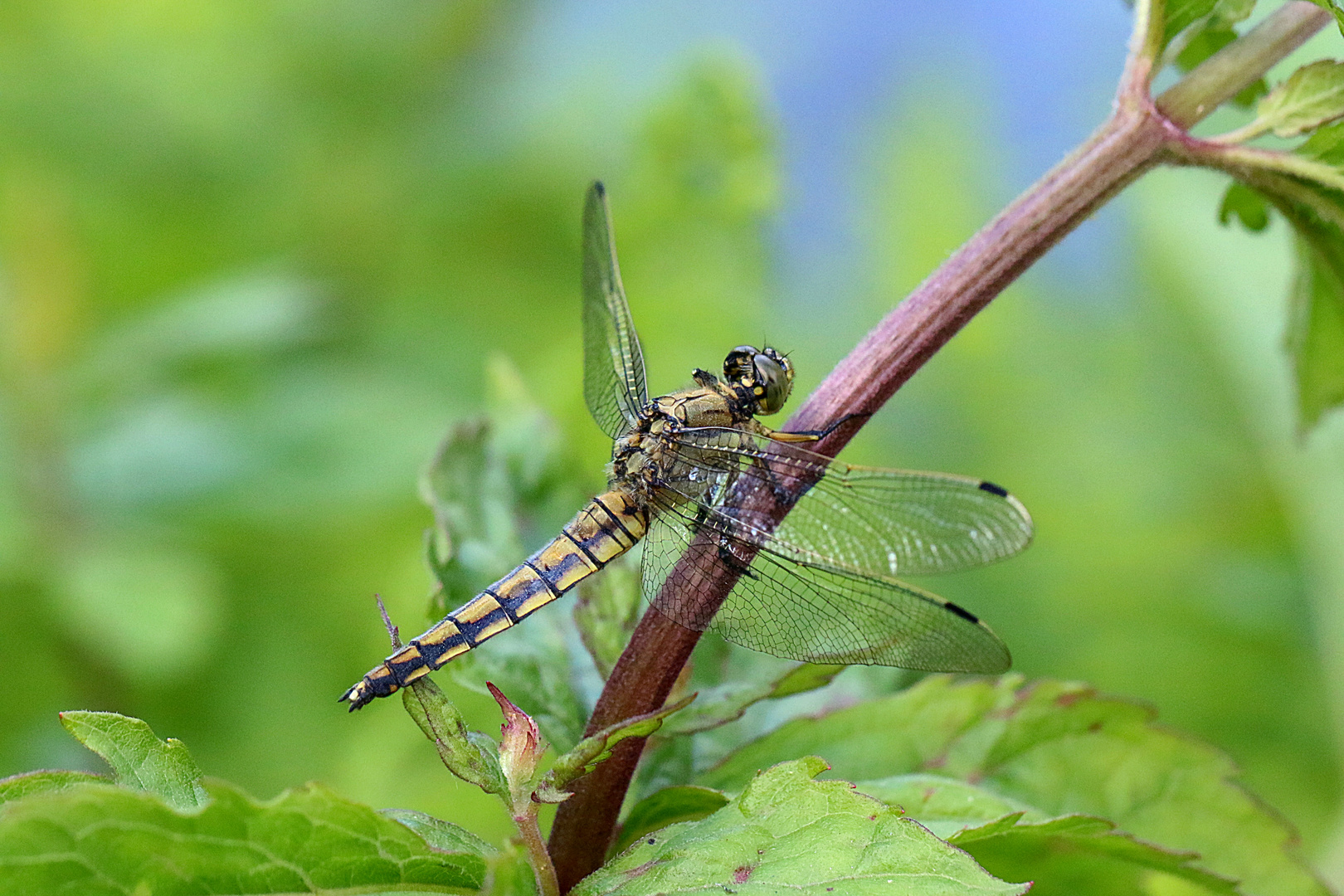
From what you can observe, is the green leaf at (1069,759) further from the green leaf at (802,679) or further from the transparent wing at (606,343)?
the transparent wing at (606,343)

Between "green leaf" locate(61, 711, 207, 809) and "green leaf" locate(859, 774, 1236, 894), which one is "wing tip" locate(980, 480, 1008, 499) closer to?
"green leaf" locate(859, 774, 1236, 894)

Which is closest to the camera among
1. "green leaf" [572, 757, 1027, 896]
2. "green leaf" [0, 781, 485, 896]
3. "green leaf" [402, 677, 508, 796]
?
"green leaf" [0, 781, 485, 896]

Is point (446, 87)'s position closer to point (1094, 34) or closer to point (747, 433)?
point (1094, 34)

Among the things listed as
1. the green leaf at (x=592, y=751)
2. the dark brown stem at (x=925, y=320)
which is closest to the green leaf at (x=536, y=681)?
the dark brown stem at (x=925, y=320)

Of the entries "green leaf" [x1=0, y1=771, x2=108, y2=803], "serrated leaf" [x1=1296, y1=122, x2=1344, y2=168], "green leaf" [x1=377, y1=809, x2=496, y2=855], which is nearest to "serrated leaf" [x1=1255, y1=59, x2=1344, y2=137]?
"serrated leaf" [x1=1296, y1=122, x2=1344, y2=168]

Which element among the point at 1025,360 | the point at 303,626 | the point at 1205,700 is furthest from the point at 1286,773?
the point at 303,626

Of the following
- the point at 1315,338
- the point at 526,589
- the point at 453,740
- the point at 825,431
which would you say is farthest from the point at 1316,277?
the point at 453,740
